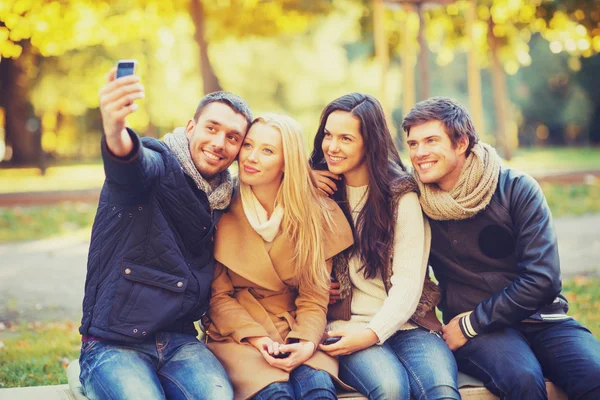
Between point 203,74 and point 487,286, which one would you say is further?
point 203,74

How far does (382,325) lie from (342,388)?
360mm

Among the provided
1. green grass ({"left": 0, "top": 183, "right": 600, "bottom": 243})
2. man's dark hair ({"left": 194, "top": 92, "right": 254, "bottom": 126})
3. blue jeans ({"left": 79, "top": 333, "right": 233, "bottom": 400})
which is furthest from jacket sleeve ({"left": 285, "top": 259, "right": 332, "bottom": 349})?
green grass ({"left": 0, "top": 183, "right": 600, "bottom": 243})

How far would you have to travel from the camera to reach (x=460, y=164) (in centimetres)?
358

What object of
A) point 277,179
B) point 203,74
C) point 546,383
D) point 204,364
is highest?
point 203,74

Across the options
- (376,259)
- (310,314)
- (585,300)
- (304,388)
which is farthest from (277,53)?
(304,388)

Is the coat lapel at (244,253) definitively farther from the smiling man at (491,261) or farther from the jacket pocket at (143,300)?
the smiling man at (491,261)

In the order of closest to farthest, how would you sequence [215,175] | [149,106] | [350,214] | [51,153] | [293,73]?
[215,175], [350,214], [149,106], [293,73], [51,153]

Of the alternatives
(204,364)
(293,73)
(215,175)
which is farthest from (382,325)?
(293,73)

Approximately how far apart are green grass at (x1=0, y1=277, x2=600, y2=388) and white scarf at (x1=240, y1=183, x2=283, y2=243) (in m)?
1.85

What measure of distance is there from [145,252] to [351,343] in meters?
1.08

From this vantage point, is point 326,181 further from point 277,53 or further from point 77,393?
point 277,53

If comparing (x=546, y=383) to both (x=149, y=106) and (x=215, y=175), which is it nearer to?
(x=215, y=175)

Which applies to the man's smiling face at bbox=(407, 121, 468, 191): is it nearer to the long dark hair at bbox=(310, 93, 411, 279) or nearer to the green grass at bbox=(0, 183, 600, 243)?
the long dark hair at bbox=(310, 93, 411, 279)

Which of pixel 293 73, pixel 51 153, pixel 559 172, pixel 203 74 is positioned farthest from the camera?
pixel 51 153
